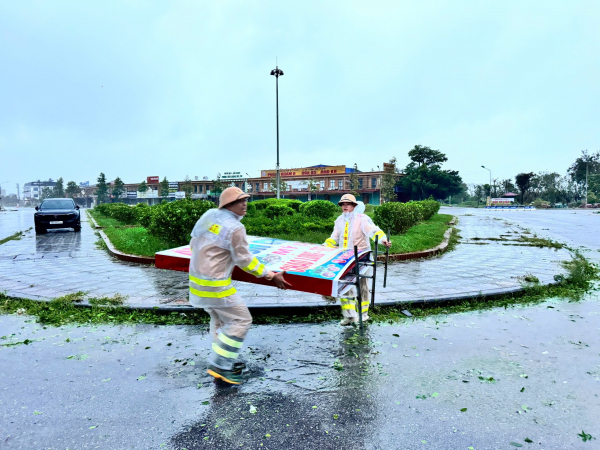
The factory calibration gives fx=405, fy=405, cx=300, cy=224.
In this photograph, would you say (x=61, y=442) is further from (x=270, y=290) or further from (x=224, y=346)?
(x=270, y=290)

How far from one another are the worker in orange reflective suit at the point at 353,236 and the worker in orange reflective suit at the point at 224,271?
4.95 feet

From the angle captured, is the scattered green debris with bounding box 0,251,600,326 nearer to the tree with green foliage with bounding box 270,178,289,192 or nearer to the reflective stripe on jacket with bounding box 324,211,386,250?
the reflective stripe on jacket with bounding box 324,211,386,250

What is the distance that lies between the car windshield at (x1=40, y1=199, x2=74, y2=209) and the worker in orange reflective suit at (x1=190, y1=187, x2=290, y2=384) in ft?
58.3

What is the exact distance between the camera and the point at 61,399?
297 centimetres

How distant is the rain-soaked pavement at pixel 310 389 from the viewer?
8.23 feet

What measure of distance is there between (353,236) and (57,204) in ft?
58.7

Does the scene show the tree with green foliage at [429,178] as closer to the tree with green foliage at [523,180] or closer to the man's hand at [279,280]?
the tree with green foliage at [523,180]

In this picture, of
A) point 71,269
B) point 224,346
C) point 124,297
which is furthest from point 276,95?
point 224,346

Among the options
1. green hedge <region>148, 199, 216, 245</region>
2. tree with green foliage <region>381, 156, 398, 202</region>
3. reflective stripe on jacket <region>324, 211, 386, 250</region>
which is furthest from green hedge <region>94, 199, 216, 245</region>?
tree with green foliage <region>381, 156, 398, 202</region>

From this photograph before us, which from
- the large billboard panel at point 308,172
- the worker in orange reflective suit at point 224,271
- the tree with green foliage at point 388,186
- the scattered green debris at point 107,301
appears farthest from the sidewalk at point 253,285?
the large billboard panel at point 308,172

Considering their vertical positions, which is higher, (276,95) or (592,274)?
(276,95)

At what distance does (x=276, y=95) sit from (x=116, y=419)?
34.7 m

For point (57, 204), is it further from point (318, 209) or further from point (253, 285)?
point (253, 285)

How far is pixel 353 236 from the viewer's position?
483cm
